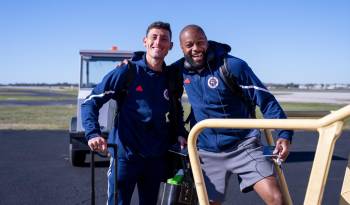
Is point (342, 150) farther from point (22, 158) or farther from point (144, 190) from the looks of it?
point (144, 190)

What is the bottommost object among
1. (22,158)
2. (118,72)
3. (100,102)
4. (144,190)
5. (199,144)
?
(22,158)

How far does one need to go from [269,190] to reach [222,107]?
0.59 meters

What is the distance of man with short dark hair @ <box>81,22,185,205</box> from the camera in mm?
3123

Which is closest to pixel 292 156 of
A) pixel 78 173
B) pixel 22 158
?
pixel 78 173

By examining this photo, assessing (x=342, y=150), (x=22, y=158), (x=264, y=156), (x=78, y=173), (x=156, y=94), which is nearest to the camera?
(x=264, y=156)

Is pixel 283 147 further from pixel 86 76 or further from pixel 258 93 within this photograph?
pixel 86 76

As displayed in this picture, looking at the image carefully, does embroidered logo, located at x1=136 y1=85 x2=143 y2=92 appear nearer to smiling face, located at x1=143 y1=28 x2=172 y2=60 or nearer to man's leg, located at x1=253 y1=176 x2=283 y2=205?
smiling face, located at x1=143 y1=28 x2=172 y2=60

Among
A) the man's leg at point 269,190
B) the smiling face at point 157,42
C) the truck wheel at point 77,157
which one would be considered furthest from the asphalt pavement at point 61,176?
the smiling face at point 157,42

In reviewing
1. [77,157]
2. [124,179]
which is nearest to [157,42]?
[124,179]

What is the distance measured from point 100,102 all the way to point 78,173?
5.31 meters

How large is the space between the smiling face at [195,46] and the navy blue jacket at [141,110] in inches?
10.0

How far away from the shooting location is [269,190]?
2.83 meters

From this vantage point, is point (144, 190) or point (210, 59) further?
point (144, 190)

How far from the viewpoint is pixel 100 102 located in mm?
3053
